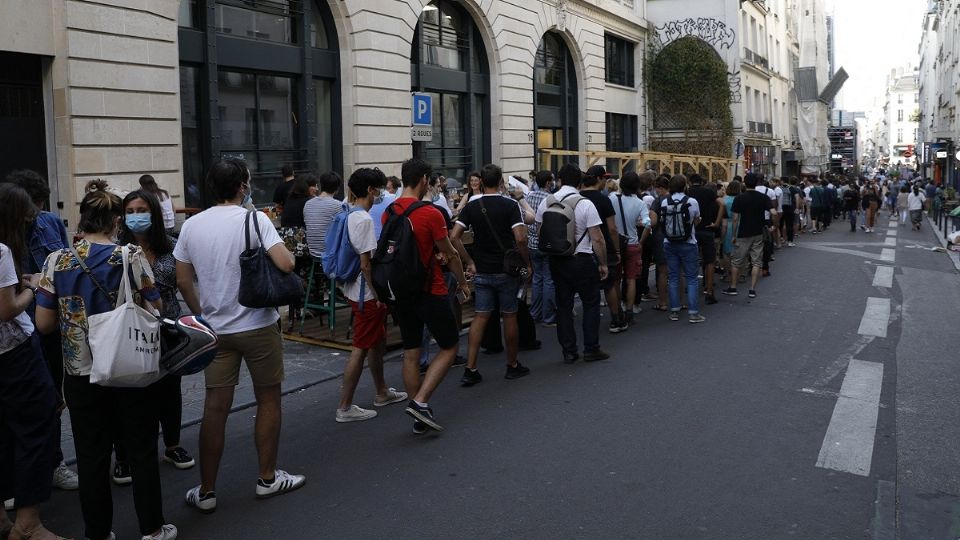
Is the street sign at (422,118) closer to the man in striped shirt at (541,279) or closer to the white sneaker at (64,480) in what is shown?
the man in striped shirt at (541,279)

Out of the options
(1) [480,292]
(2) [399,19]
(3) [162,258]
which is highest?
(2) [399,19]

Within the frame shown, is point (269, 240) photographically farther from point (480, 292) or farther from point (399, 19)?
point (399, 19)

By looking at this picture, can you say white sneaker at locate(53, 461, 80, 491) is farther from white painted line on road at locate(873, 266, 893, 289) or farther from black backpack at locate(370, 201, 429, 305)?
white painted line on road at locate(873, 266, 893, 289)

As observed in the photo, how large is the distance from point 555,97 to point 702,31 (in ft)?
40.6

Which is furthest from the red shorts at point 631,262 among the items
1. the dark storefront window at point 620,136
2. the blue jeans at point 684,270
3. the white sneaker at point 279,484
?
the dark storefront window at point 620,136

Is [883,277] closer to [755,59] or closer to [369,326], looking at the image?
[369,326]

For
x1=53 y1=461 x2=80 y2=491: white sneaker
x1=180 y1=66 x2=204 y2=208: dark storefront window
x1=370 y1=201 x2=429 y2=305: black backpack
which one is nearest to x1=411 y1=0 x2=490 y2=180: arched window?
x1=180 y1=66 x2=204 y2=208: dark storefront window

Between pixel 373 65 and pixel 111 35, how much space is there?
20.0ft

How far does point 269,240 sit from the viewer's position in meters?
4.64

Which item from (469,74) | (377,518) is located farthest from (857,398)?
(469,74)

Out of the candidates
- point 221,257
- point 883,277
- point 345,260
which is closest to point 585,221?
point 345,260

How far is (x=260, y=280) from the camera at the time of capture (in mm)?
4559

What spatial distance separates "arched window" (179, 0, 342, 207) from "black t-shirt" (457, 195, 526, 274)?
771 cm

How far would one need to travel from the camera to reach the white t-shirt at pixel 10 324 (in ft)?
13.3
